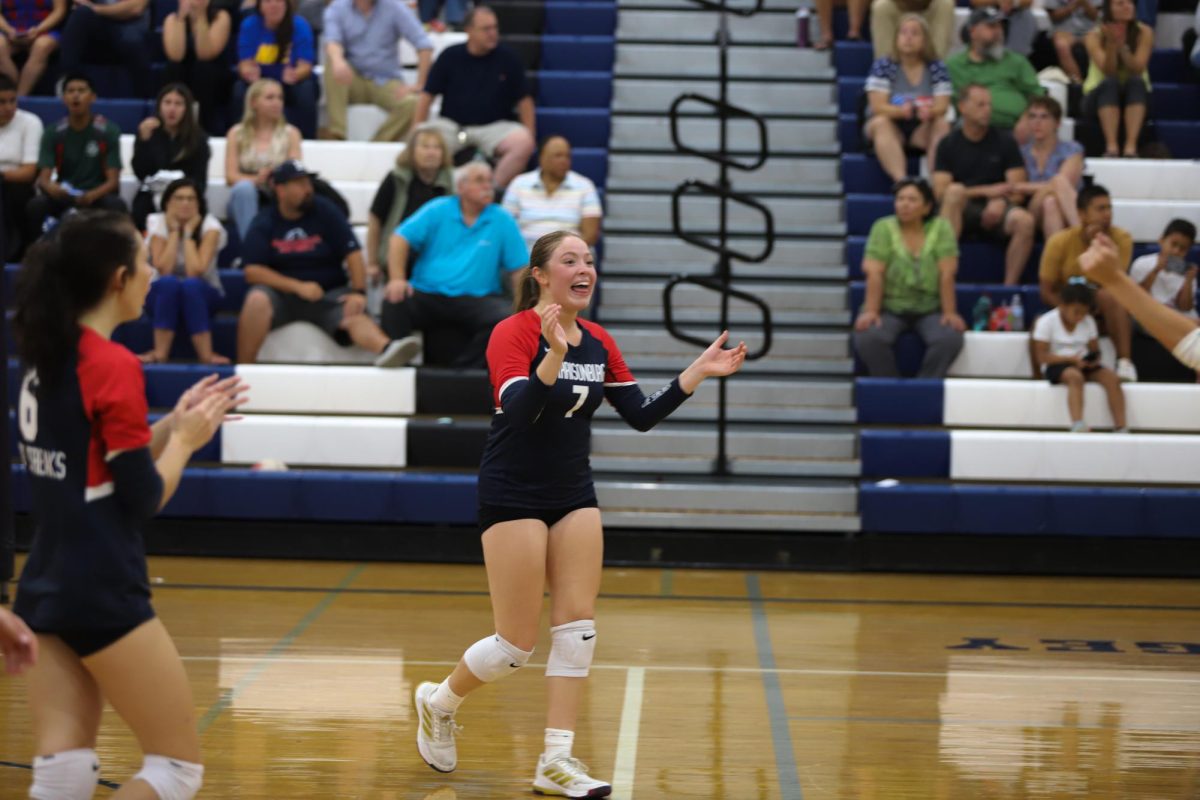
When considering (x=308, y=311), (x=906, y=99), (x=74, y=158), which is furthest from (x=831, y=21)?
(x=74, y=158)

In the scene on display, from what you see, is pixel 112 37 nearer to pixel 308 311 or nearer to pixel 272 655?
pixel 308 311

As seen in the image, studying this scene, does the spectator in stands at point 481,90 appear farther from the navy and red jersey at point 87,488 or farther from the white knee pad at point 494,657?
the navy and red jersey at point 87,488

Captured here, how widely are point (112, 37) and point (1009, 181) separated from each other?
6333 mm

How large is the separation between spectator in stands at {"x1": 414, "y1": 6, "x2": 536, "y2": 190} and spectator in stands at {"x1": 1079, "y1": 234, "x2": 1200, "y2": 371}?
6.52 metres

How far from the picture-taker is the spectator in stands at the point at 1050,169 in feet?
31.2

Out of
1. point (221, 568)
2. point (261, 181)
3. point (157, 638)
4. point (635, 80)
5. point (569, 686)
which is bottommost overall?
point (221, 568)

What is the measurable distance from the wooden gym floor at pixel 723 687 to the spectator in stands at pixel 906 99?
336 cm

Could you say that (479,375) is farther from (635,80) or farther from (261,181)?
(635,80)

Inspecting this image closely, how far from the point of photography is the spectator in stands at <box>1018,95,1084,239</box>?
374 inches

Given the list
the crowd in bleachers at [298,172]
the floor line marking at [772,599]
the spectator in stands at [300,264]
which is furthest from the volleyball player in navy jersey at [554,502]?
the spectator in stands at [300,264]

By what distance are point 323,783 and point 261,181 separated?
5863 millimetres

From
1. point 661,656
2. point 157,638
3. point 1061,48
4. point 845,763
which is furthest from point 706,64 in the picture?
point 157,638

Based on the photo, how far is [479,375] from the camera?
8.81 meters

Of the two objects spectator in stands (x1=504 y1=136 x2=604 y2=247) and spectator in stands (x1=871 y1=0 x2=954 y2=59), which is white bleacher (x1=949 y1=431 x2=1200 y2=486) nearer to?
spectator in stands (x1=504 y1=136 x2=604 y2=247)
